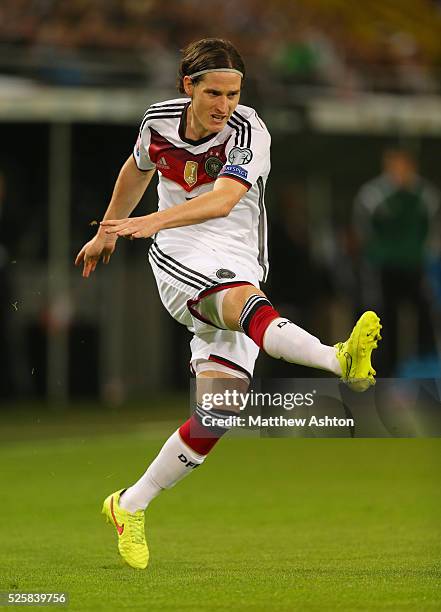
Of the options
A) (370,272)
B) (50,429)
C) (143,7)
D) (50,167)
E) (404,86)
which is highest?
(143,7)

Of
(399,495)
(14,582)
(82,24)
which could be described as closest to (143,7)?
(82,24)

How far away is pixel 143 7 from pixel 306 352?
41.9ft

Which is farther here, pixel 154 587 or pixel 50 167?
pixel 50 167

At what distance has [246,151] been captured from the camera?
20.0ft

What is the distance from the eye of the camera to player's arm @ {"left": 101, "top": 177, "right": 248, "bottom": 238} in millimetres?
5629

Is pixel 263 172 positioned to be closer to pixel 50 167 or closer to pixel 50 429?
pixel 50 429

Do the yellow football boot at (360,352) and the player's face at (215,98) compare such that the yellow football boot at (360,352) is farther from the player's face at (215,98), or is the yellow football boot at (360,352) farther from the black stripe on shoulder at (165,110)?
the black stripe on shoulder at (165,110)

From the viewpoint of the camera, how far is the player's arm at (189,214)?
563 centimetres

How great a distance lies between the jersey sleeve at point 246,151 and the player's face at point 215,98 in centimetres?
11

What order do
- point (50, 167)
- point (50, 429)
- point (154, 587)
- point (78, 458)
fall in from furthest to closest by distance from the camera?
point (50, 167), point (50, 429), point (78, 458), point (154, 587)

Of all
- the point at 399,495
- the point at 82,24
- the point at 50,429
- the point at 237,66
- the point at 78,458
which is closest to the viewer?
the point at 237,66

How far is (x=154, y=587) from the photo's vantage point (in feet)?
18.0

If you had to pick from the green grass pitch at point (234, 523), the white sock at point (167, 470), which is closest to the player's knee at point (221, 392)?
the white sock at point (167, 470)

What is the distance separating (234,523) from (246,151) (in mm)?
2566
